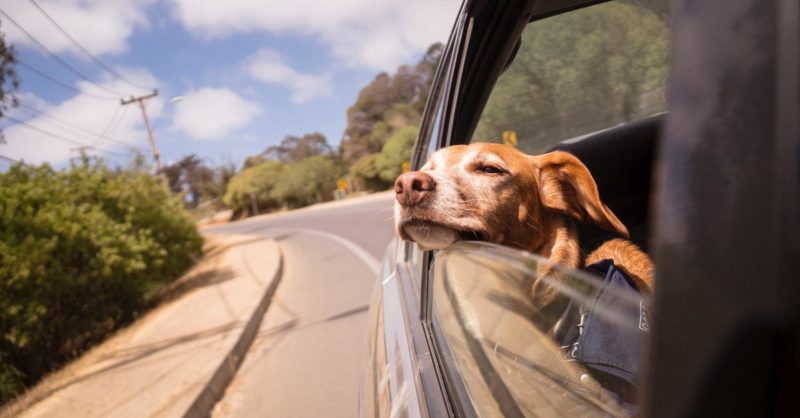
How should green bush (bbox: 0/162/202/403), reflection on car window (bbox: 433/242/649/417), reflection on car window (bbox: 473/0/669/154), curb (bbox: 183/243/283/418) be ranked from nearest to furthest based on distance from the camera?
reflection on car window (bbox: 433/242/649/417), reflection on car window (bbox: 473/0/669/154), curb (bbox: 183/243/283/418), green bush (bbox: 0/162/202/403)

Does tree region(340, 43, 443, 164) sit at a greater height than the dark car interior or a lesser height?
greater

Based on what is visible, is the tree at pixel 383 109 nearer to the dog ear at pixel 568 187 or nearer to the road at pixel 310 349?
the road at pixel 310 349

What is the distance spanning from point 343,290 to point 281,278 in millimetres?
2720

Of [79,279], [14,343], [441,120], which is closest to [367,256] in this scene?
[79,279]

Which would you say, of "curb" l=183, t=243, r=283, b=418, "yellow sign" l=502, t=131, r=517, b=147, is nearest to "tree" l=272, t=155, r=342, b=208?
"curb" l=183, t=243, r=283, b=418

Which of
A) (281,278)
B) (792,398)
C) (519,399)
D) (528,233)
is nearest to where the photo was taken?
(792,398)

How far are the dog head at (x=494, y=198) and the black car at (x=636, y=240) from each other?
6.1 inches

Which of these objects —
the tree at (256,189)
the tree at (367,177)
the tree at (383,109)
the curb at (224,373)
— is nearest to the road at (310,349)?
the curb at (224,373)

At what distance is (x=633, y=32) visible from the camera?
2457 mm

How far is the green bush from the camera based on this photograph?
5.74 m

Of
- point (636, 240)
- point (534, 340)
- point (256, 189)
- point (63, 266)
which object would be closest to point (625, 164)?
point (636, 240)

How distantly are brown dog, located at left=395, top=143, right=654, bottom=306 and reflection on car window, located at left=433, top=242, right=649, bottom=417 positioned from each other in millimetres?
152

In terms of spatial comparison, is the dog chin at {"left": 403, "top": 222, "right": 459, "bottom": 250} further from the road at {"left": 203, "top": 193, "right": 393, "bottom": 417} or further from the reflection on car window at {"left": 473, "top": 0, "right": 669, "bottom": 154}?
the reflection on car window at {"left": 473, "top": 0, "right": 669, "bottom": 154}

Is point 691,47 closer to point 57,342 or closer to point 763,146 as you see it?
point 763,146
